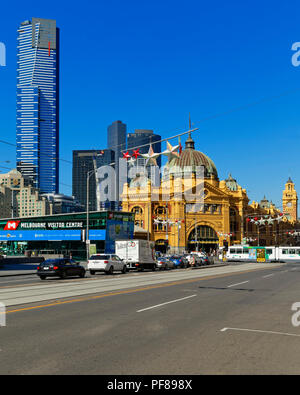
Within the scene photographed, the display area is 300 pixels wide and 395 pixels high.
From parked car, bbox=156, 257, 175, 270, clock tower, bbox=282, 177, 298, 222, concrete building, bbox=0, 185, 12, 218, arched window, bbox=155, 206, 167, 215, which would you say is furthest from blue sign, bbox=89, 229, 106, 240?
clock tower, bbox=282, 177, 298, 222

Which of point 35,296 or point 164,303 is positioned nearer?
point 164,303

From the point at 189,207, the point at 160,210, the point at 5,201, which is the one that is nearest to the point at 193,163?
the point at 189,207

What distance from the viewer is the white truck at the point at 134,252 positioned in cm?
3925

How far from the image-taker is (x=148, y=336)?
9.35m

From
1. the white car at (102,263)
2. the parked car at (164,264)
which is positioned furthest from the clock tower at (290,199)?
the white car at (102,263)

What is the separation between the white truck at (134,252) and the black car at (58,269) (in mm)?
10661

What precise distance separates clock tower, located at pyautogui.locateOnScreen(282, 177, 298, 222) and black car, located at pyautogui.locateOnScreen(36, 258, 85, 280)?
164836 millimetres

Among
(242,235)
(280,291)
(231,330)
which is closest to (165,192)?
(242,235)

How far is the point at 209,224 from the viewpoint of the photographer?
9612cm

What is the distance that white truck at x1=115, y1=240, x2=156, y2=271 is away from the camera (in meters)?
39.2

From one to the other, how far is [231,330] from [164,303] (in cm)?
493

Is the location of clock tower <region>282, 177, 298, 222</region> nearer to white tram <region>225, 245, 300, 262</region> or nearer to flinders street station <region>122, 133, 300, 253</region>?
flinders street station <region>122, 133, 300, 253</region>

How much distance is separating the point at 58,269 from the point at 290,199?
169805 millimetres

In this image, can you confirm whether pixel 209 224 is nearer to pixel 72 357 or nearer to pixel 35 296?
pixel 35 296
